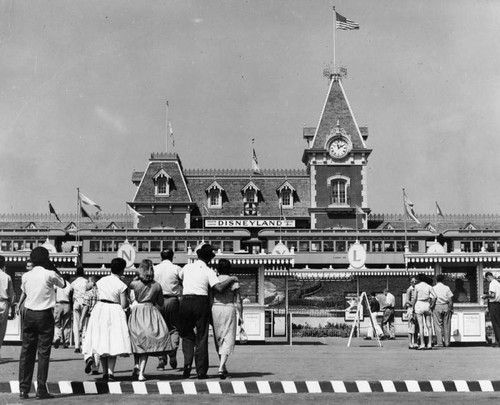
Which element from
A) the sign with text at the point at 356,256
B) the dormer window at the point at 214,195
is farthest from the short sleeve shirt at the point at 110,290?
the dormer window at the point at 214,195

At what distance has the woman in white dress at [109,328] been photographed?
10.7 metres

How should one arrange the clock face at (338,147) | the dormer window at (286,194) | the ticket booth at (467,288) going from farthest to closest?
the dormer window at (286,194) < the clock face at (338,147) < the ticket booth at (467,288)

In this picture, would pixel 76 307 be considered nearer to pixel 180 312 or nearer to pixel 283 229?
pixel 180 312

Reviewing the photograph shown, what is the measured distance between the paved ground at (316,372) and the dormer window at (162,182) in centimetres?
5343

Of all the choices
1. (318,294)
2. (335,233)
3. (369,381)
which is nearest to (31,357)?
(369,381)

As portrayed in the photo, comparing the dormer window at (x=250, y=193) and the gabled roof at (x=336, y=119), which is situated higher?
the gabled roof at (x=336, y=119)

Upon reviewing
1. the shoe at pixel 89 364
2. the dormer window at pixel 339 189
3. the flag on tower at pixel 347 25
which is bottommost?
the shoe at pixel 89 364

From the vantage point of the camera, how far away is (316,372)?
1205 centimetres

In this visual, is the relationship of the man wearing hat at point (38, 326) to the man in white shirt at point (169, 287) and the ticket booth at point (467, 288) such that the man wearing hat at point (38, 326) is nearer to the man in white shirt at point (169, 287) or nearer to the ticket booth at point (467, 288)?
the man in white shirt at point (169, 287)

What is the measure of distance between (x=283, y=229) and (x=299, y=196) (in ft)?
14.0

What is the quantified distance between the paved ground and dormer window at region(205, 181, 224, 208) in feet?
179

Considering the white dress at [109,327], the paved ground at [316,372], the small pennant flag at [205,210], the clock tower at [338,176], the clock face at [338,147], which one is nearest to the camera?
the paved ground at [316,372]

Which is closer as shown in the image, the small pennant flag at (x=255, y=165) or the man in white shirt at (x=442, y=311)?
the man in white shirt at (x=442, y=311)

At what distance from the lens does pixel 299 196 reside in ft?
237
